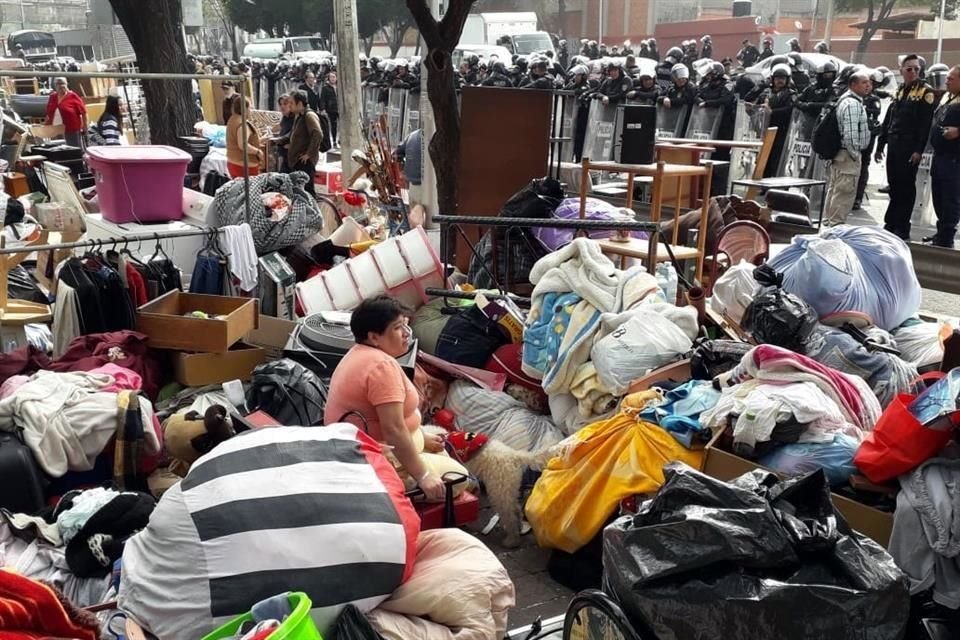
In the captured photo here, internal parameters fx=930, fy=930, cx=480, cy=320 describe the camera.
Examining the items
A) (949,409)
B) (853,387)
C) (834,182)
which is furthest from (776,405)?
(834,182)

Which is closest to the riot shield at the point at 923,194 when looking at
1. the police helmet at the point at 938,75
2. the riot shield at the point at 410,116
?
the police helmet at the point at 938,75

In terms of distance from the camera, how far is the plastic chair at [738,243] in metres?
6.89

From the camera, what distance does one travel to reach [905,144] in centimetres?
1040

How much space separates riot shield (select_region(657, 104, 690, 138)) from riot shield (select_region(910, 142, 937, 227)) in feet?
15.2

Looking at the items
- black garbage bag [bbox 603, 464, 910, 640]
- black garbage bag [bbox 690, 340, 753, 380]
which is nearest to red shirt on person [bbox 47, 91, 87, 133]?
black garbage bag [bbox 690, 340, 753, 380]

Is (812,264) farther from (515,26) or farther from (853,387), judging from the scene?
(515,26)

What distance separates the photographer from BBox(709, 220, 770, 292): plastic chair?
6887 millimetres

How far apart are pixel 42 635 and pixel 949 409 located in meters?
2.80

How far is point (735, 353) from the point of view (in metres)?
4.67

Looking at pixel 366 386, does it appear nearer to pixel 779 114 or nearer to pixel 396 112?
pixel 779 114

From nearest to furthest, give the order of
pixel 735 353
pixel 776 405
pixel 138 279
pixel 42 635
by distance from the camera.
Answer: pixel 42 635
pixel 776 405
pixel 735 353
pixel 138 279

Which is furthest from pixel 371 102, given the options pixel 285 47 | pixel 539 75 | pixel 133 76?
pixel 285 47

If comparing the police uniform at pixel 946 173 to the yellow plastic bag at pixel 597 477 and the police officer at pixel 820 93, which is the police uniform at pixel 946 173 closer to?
the police officer at pixel 820 93

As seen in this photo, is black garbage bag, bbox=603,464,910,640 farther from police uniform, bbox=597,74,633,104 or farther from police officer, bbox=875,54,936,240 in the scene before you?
police uniform, bbox=597,74,633,104
